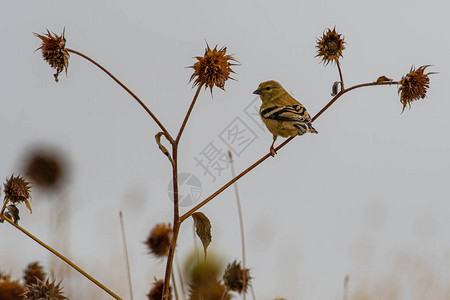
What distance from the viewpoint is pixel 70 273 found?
16.6ft

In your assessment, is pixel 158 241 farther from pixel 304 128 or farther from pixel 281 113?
pixel 281 113

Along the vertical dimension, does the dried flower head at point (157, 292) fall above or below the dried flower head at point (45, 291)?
above

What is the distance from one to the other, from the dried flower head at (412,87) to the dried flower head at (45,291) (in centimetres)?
187

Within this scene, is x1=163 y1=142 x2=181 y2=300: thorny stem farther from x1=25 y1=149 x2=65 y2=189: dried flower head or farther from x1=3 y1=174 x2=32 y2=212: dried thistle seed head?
x1=25 y1=149 x2=65 y2=189: dried flower head

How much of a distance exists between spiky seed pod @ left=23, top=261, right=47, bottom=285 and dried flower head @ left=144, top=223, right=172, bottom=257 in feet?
2.38

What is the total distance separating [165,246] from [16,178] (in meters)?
1.62

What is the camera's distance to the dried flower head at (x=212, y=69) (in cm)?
241

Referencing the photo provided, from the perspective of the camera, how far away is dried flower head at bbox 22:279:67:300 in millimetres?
2525

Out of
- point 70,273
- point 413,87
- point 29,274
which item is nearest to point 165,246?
point 29,274

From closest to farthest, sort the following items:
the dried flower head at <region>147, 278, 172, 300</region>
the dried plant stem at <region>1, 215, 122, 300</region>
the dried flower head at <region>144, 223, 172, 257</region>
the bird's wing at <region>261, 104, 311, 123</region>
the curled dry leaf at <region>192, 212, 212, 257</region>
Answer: the dried plant stem at <region>1, 215, 122, 300</region> → the curled dry leaf at <region>192, 212, 212, 257</region> → the dried flower head at <region>147, 278, 172, 300</region> → the dried flower head at <region>144, 223, 172, 257</region> → the bird's wing at <region>261, 104, 311, 123</region>

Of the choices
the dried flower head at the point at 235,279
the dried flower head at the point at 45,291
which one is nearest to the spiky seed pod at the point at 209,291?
the dried flower head at the point at 235,279

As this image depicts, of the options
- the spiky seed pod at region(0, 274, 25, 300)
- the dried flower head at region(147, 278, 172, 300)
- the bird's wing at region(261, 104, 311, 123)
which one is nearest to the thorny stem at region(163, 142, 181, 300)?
the dried flower head at region(147, 278, 172, 300)

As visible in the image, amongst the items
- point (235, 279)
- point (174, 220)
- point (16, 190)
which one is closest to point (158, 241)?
point (235, 279)

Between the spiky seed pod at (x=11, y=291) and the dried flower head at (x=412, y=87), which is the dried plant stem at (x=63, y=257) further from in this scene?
the dried flower head at (x=412, y=87)
